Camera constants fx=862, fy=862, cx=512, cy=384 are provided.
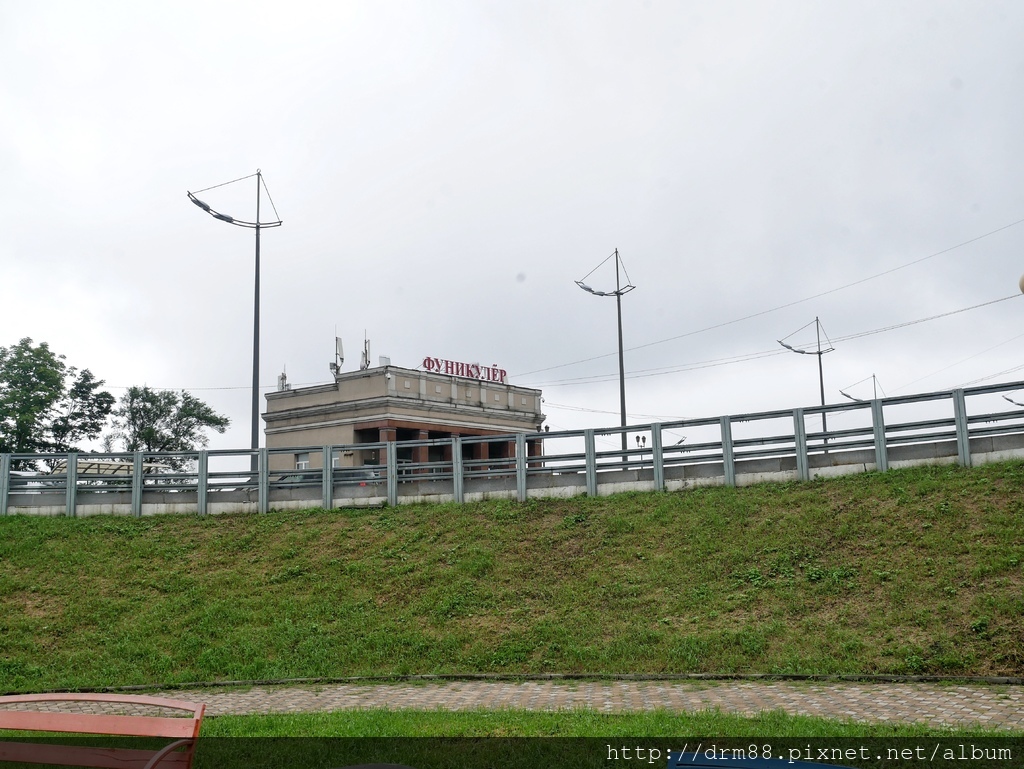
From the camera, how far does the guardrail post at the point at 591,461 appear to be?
19328 mm

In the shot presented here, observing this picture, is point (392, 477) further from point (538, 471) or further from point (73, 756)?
point (73, 756)

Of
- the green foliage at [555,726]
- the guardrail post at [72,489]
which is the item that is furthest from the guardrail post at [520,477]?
the guardrail post at [72,489]

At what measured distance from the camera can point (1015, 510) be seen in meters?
13.8

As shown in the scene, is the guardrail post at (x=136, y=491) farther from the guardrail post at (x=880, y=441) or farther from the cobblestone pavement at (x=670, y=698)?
the guardrail post at (x=880, y=441)

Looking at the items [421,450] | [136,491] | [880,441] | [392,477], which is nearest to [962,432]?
[880,441]

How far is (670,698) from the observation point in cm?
998

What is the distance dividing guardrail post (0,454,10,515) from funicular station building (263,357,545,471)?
1072 inches

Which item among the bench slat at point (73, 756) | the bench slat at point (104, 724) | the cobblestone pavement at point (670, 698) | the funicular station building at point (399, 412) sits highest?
the funicular station building at point (399, 412)

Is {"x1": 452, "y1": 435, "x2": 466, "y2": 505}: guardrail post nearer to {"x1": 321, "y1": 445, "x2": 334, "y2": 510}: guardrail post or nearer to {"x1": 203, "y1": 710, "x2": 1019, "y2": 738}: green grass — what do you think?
{"x1": 321, "y1": 445, "x2": 334, "y2": 510}: guardrail post

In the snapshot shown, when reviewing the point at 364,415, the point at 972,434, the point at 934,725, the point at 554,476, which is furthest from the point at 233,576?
the point at 364,415

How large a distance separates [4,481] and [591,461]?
15.5 meters

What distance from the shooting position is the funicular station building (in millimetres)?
52719

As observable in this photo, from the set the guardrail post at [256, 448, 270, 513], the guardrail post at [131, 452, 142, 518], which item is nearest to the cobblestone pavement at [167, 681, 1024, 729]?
the guardrail post at [256, 448, 270, 513]

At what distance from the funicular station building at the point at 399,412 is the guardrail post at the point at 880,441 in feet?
111
